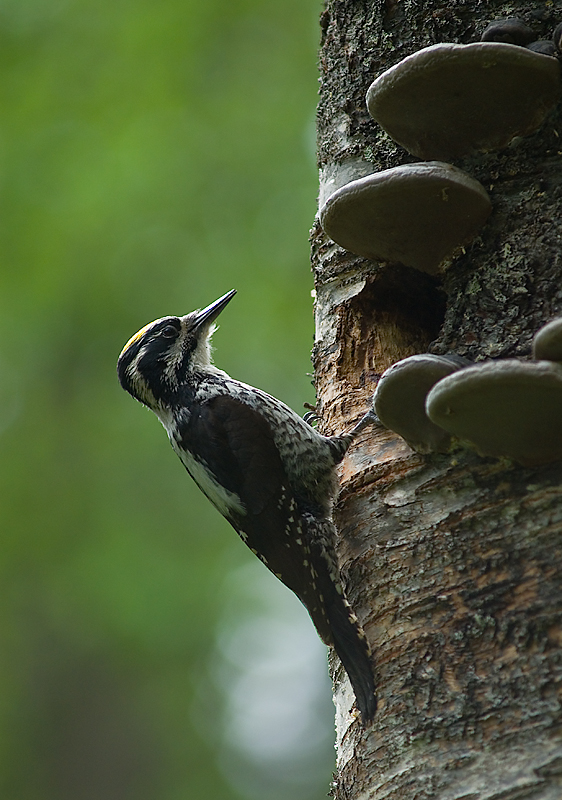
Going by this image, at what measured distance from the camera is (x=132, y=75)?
681cm

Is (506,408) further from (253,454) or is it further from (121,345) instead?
(121,345)

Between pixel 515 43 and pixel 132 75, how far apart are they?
4966 mm

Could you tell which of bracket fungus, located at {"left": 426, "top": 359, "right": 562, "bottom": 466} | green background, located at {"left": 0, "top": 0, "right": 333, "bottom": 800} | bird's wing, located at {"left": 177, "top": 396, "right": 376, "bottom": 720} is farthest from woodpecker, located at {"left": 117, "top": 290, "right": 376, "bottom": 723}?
green background, located at {"left": 0, "top": 0, "right": 333, "bottom": 800}

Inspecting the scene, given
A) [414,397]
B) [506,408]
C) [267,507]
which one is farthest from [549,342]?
[267,507]

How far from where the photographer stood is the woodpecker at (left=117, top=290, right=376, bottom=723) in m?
3.11

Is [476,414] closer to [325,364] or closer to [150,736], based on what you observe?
[325,364]

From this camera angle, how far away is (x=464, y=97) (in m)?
2.29

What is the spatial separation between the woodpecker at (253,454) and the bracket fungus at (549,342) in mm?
959

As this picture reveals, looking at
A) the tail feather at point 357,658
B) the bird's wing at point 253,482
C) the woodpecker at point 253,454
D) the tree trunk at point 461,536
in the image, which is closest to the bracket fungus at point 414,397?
the tree trunk at point 461,536

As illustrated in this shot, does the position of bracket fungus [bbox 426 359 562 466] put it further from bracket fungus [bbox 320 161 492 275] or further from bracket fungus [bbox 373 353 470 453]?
bracket fungus [bbox 320 161 492 275]

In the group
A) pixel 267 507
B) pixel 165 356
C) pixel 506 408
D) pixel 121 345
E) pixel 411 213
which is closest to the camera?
pixel 506 408

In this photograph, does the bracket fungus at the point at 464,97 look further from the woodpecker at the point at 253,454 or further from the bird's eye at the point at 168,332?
the bird's eye at the point at 168,332

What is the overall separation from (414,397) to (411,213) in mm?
555

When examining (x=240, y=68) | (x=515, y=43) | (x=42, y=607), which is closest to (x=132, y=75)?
(x=240, y=68)
